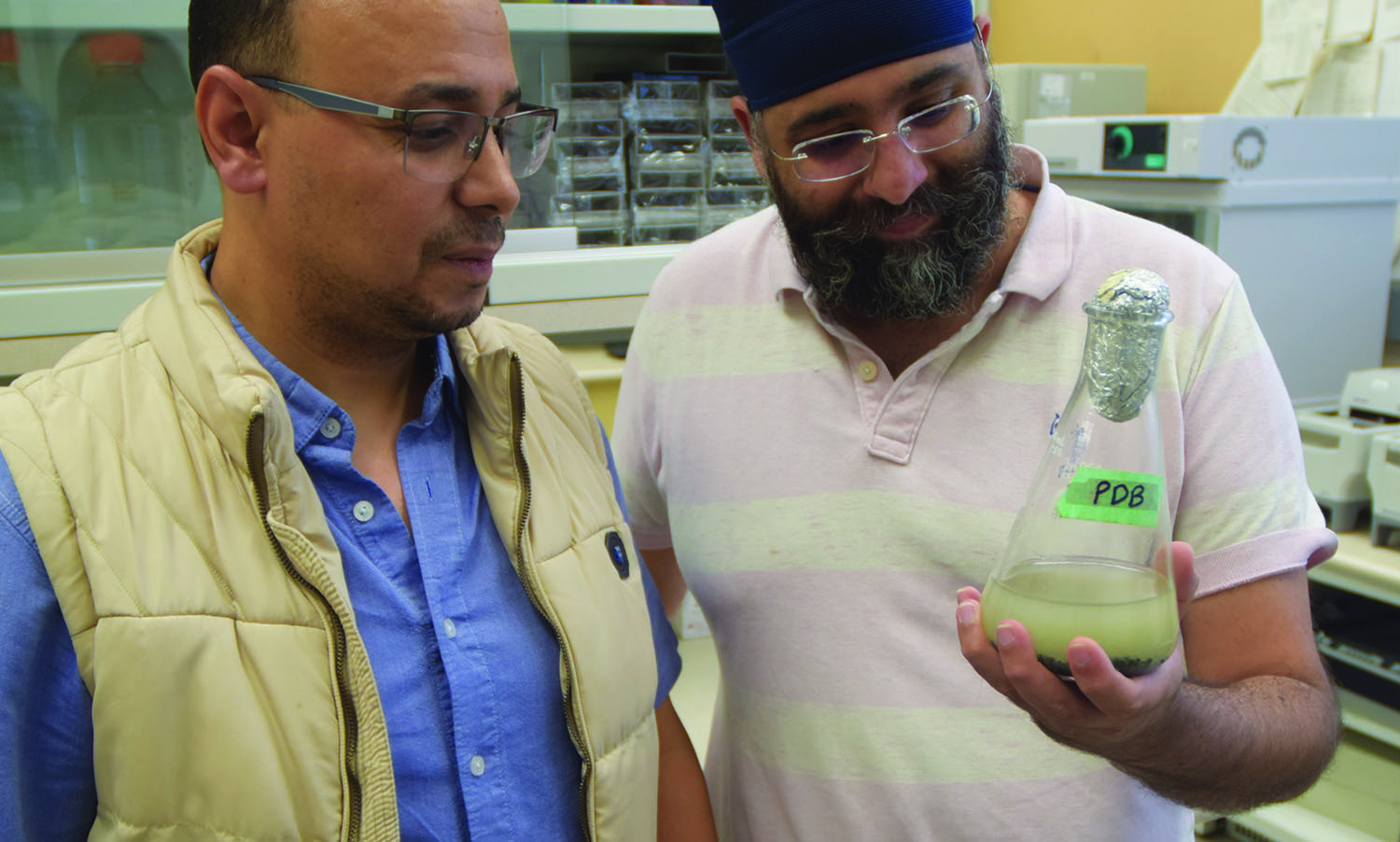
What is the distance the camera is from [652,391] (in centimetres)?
121

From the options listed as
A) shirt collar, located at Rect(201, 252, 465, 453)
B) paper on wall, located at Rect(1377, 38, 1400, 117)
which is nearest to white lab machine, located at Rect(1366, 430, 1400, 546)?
paper on wall, located at Rect(1377, 38, 1400, 117)

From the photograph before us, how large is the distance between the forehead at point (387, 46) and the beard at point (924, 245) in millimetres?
390

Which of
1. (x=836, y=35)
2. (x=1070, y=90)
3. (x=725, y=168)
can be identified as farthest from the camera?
(x=1070, y=90)

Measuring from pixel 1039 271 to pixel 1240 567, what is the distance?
32cm

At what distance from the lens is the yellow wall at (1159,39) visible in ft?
9.52

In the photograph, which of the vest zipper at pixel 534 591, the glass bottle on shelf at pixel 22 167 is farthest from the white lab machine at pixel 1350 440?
the glass bottle on shelf at pixel 22 167

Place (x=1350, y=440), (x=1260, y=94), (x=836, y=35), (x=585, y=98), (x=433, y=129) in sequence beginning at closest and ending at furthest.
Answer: (x=433, y=129) → (x=836, y=35) → (x=1350, y=440) → (x=585, y=98) → (x=1260, y=94)

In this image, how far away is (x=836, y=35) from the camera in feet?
3.31

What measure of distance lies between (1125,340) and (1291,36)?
2312 mm

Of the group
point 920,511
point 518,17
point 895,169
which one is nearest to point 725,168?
point 518,17

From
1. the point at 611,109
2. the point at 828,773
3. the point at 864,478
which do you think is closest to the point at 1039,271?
the point at 864,478

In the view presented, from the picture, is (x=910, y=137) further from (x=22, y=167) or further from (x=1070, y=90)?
(x=1070, y=90)

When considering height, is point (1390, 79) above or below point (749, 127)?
above

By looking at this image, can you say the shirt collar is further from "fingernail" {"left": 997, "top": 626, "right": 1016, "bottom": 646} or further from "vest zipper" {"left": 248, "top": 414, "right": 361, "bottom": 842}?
"fingernail" {"left": 997, "top": 626, "right": 1016, "bottom": 646}
